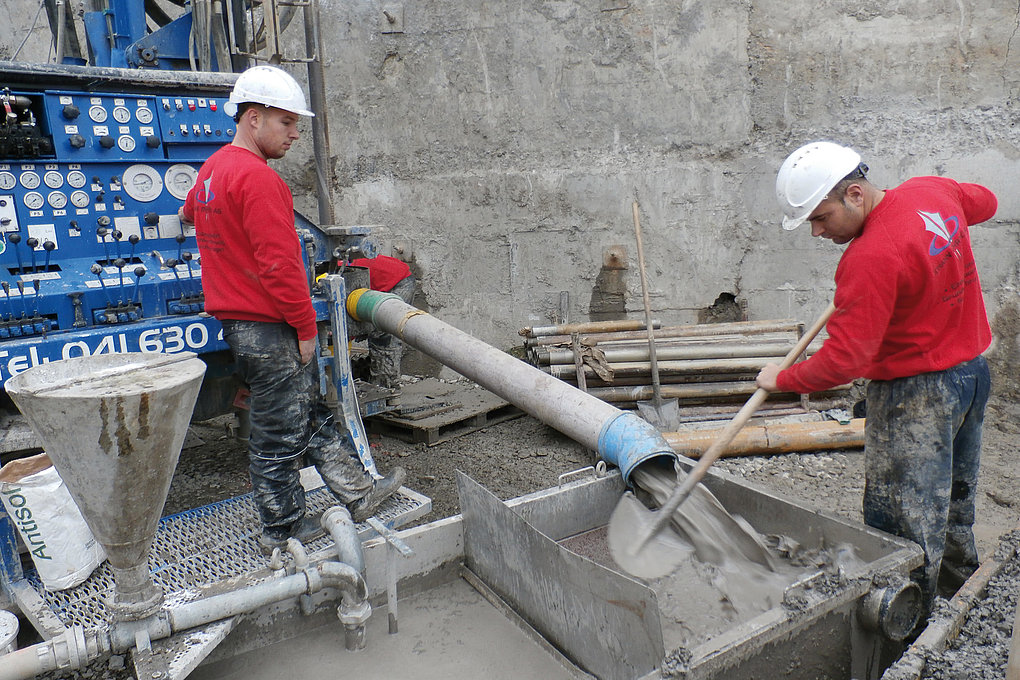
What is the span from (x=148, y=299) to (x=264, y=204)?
988 mm

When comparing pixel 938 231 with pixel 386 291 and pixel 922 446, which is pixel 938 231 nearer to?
pixel 922 446

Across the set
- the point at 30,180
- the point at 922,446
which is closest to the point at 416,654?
the point at 922,446

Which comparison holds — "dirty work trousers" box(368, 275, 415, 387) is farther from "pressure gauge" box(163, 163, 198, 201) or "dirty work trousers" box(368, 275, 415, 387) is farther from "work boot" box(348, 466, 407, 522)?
"pressure gauge" box(163, 163, 198, 201)

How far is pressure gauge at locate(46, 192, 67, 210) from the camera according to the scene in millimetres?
3139

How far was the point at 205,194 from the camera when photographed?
2783 millimetres

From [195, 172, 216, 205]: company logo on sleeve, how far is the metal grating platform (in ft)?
4.39

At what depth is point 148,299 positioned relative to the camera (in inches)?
129

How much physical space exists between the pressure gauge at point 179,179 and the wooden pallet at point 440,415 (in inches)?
75.5

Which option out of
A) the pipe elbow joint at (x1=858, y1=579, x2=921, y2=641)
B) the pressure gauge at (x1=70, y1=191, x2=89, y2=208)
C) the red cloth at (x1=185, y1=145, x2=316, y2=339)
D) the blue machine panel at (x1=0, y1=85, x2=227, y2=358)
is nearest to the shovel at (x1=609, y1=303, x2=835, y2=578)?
the pipe elbow joint at (x1=858, y1=579, x2=921, y2=641)

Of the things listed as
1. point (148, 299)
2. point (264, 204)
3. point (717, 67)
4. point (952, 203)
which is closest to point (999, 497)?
point (952, 203)

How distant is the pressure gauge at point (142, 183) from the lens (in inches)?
132

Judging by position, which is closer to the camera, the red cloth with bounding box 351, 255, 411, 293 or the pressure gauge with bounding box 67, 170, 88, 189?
the pressure gauge with bounding box 67, 170, 88, 189

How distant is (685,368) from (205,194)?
9.84ft

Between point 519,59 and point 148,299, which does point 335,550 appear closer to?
point 148,299
